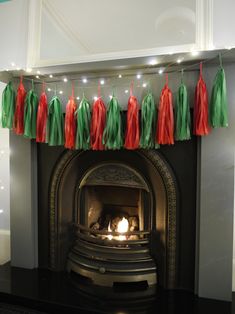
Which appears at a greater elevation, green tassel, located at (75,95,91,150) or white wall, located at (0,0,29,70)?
white wall, located at (0,0,29,70)

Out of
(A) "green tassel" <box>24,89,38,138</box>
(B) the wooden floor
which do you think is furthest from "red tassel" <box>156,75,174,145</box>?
(B) the wooden floor

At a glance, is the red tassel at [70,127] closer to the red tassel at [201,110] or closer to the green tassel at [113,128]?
the green tassel at [113,128]

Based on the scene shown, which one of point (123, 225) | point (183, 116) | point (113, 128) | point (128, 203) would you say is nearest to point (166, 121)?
point (183, 116)

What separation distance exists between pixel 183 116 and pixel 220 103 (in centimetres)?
19

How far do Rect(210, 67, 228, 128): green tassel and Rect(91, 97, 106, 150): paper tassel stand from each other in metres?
0.61

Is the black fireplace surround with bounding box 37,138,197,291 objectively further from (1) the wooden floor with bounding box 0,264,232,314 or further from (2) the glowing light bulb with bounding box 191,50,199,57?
(2) the glowing light bulb with bounding box 191,50,199,57

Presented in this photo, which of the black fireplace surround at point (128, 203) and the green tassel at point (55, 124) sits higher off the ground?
the green tassel at point (55, 124)

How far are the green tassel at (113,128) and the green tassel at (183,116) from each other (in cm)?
33

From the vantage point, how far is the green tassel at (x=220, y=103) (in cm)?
135

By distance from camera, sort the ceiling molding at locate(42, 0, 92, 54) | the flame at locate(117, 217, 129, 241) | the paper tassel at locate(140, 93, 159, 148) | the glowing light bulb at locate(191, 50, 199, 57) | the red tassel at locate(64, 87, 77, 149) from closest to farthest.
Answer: the glowing light bulb at locate(191, 50, 199, 57)
the paper tassel at locate(140, 93, 159, 148)
the red tassel at locate(64, 87, 77, 149)
the ceiling molding at locate(42, 0, 92, 54)
the flame at locate(117, 217, 129, 241)

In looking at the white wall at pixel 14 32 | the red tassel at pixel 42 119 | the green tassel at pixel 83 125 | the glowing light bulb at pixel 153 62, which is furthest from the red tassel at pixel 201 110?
the white wall at pixel 14 32

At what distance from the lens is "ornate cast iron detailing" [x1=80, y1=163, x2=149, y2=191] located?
167cm

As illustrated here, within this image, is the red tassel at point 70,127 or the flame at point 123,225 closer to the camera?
the red tassel at point 70,127

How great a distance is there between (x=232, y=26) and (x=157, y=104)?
618mm
